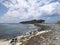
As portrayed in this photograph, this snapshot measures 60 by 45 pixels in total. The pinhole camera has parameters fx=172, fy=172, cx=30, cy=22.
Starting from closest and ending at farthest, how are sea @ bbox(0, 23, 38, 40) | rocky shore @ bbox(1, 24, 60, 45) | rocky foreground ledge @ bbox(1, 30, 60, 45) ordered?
rocky foreground ledge @ bbox(1, 30, 60, 45) → rocky shore @ bbox(1, 24, 60, 45) → sea @ bbox(0, 23, 38, 40)

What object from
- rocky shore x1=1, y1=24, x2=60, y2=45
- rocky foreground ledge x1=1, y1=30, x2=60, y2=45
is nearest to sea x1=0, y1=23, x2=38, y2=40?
rocky shore x1=1, y1=24, x2=60, y2=45

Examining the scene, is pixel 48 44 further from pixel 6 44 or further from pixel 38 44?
pixel 6 44

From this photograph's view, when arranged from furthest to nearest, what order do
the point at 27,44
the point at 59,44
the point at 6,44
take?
the point at 6,44, the point at 27,44, the point at 59,44

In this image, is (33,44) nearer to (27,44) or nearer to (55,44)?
(27,44)

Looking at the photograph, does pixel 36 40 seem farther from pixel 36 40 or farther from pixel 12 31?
pixel 12 31

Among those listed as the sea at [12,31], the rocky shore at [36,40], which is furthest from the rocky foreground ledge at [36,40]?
the sea at [12,31]

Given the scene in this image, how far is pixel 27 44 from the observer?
21281 millimetres

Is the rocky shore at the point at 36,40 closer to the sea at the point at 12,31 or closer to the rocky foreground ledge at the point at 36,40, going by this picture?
the rocky foreground ledge at the point at 36,40

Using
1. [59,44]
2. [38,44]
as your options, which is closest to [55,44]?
[59,44]

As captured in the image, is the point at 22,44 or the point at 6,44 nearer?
the point at 22,44

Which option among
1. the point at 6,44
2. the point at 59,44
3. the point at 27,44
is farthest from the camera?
the point at 6,44

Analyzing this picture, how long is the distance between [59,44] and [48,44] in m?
1.24

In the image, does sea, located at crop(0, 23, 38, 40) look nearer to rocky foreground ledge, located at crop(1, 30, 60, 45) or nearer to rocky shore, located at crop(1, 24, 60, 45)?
rocky shore, located at crop(1, 24, 60, 45)

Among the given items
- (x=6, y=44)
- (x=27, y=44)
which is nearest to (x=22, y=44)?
(x=27, y=44)
